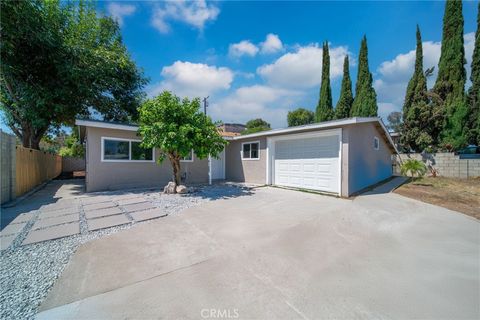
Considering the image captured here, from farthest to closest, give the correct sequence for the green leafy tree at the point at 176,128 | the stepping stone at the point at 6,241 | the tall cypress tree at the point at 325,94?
the tall cypress tree at the point at 325,94 → the green leafy tree at the point at 176,128 → the stepping stone at the point at 6,241

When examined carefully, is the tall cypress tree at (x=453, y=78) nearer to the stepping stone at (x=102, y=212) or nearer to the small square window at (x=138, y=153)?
the small square window at (x=138, y=153)

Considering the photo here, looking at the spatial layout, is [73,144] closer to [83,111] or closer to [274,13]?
[83,111]

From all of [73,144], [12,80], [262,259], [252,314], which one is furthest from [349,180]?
[73,144]

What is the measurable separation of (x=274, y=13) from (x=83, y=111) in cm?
1099

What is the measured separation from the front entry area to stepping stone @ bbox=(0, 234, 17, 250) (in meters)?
8.65

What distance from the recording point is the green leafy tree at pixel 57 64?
8148mm

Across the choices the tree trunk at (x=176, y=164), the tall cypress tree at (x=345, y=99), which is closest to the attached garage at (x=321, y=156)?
the tree trunk at (x=176, y=164)

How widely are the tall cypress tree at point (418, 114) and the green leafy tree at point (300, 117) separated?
15250 millimetres

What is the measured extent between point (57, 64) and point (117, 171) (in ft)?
17.7

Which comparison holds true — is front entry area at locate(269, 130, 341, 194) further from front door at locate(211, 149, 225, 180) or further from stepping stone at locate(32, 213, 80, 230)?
stepping stone at locate(32, 213, 80, 230)

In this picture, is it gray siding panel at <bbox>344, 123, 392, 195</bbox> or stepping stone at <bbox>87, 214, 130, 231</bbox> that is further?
gray siding panel at <bbox>344, 123, 392, 195</bbox>

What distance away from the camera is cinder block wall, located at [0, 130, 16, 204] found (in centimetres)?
614

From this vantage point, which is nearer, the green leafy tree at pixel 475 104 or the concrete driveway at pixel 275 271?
the concrete driveway at pixel 275 271

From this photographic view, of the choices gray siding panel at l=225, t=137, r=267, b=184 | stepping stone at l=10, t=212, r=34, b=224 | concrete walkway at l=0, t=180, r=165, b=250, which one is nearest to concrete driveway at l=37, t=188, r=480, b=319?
concrete walkway at l=0, t=180, r=165, b=250
